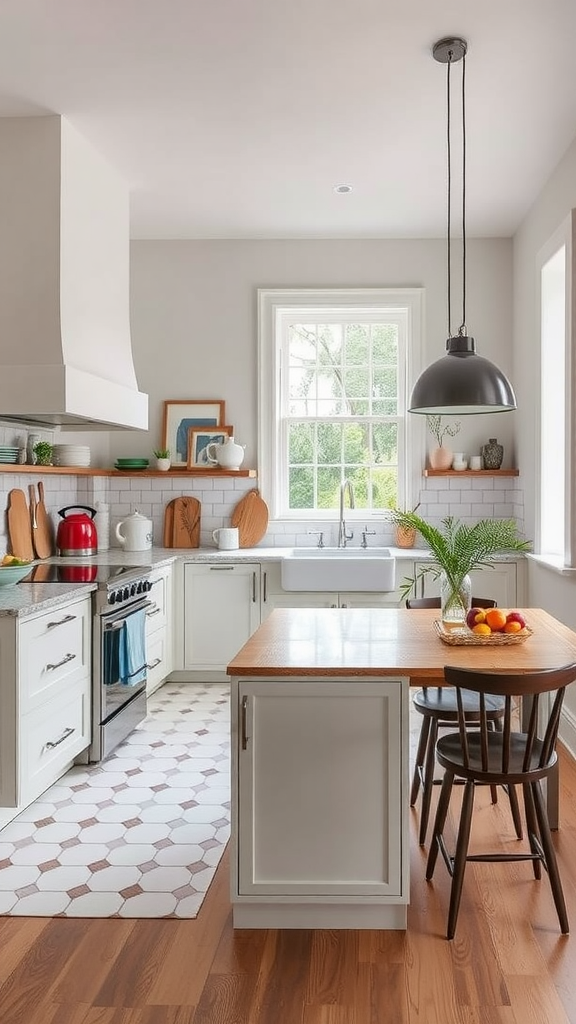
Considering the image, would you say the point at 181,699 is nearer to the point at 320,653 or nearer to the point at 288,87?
the point at 320,653

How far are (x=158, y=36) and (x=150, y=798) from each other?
319cm

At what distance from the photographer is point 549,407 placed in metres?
5.08

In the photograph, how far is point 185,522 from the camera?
614 cm

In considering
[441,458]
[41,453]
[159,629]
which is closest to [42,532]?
[41,453]

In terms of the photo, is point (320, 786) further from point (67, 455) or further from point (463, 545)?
point (67, 455)

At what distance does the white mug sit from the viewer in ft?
19.3

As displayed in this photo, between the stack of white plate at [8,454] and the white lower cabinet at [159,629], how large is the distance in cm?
104

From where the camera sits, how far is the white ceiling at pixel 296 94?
10.4 ft

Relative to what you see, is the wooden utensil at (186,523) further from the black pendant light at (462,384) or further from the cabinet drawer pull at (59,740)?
the black pendant light at (462,384)

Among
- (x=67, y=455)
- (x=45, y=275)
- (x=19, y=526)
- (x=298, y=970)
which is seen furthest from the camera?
(x=67, y=455)

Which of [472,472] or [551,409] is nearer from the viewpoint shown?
[551,409]

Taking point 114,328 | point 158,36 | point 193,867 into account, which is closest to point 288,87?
point 158,36

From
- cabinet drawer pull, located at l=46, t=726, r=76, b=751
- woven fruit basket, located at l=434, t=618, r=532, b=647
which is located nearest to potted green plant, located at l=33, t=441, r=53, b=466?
cabinet drawer pull, located at l=46, t=726, r=76, b=751

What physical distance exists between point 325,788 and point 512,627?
91cm
